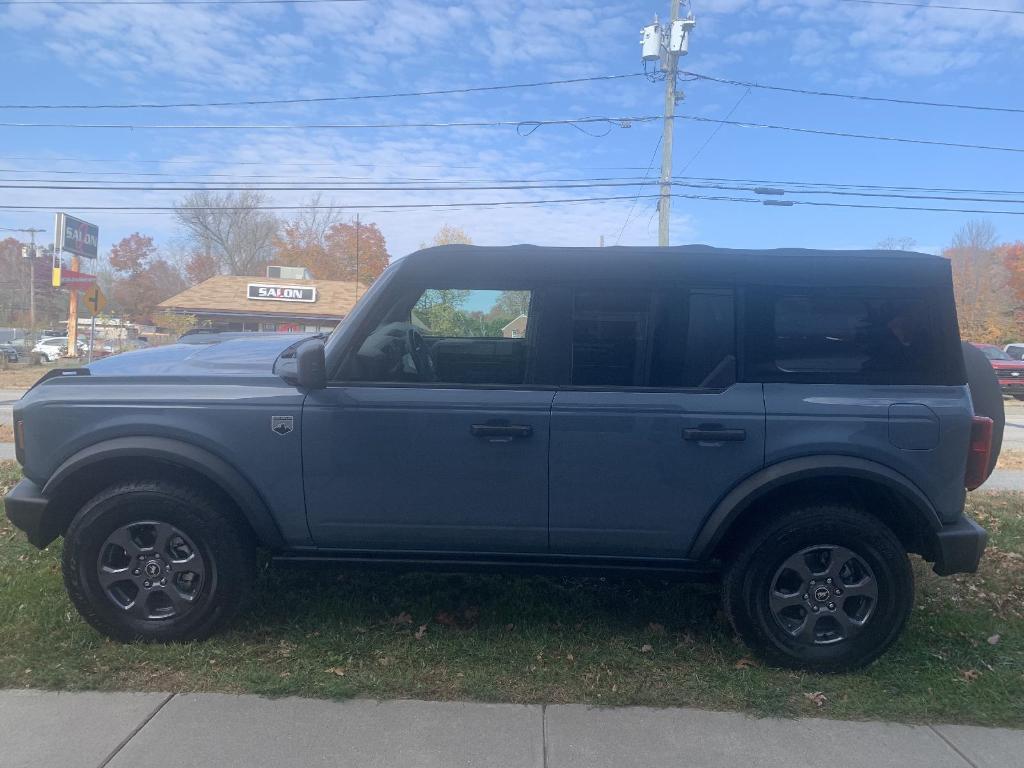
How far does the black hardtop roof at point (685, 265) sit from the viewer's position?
11.9 feet

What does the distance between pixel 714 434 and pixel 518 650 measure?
4.80ft

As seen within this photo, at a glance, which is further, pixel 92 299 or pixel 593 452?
pixel 92 299

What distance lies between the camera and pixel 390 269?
3.85 meters

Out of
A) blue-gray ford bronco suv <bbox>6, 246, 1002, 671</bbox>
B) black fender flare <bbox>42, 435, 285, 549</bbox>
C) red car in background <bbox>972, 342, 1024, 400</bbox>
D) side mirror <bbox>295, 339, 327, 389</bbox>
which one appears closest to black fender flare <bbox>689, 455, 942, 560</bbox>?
blue-gray ford bronco suv <bbox>6, 246, 1002, 671</bbox>

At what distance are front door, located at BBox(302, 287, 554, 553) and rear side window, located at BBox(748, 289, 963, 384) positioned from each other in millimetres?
1084

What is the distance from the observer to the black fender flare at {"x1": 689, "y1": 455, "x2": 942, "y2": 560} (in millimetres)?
3494

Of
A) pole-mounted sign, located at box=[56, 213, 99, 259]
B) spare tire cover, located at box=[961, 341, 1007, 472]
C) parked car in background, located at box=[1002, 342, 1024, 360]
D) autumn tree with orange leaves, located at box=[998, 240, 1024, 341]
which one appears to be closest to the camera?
spare tire cover, located at box=[961, 341, 1007, 472]

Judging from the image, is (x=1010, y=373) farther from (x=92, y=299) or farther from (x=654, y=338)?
(x=92, y=299)

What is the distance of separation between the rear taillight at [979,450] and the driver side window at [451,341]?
212cm

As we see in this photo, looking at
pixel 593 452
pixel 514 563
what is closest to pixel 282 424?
pixel 514 563

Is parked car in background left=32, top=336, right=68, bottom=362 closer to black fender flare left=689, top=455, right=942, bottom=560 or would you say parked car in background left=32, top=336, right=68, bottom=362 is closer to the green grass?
the green grass

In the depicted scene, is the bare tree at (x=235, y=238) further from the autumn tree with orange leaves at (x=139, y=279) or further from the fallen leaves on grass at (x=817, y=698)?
the fallen leaves on grass at (x=817, y=698)

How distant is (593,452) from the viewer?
3600mm

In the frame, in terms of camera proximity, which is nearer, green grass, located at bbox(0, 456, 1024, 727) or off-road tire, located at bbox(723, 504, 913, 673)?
green grass, located at bbox(0, 456, 1024, 727)
